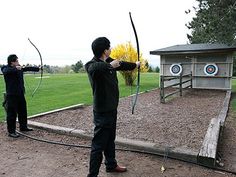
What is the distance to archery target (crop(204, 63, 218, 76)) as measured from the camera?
1103 centimetres

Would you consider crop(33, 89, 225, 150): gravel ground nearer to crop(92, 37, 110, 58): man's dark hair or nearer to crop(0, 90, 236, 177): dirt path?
crop(0, 90, 236, 177): dirt path

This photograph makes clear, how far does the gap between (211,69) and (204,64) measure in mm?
445

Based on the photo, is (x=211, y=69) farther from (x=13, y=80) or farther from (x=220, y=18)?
(x=13, y=80)

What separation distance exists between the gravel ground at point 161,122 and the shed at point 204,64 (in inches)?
167

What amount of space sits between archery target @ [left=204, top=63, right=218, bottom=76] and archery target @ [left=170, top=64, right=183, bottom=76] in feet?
3.82

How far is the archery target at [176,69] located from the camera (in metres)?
11.8

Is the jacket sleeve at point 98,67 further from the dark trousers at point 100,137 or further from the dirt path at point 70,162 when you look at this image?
Answer: the dirt path at point 70,162

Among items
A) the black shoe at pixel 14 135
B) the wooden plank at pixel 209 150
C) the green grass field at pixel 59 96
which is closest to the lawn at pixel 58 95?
the green grass field at pixel 59 96

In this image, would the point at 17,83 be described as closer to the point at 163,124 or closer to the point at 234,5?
the point at 163,124

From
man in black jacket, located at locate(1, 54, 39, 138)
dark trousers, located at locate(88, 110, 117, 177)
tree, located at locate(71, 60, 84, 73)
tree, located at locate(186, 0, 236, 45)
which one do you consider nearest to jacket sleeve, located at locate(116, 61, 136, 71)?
dark trousers, located at locate(88, 110, 117, 177)

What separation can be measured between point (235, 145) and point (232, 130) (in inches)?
35.8

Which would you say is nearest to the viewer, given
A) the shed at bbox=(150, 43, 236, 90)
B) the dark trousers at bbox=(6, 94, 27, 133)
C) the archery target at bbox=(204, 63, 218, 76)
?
the dark trousers at bbox=(6, 94, 27, 133)

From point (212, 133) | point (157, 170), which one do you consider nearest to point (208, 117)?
point (212, 133)

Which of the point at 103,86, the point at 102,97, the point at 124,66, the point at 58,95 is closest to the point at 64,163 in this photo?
the point at 102,97
